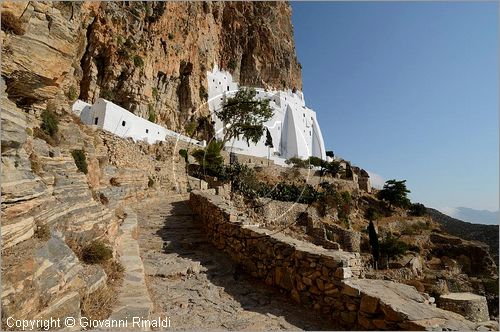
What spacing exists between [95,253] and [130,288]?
671 millimetres

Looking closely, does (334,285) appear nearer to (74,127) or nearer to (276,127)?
(74,127)

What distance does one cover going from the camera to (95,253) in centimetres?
398

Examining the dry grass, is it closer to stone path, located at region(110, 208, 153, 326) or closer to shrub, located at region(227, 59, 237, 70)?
stone path, located at region(110, 208, 153, 326)

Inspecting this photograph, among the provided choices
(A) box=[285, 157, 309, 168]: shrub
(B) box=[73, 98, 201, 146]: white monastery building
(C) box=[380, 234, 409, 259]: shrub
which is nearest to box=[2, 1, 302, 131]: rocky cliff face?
(B) box=[73, 98, 201, 146]: white monastery building

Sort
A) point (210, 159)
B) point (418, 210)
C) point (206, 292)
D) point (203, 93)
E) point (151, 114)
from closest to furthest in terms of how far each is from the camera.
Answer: point (206, 292) < point (210, 159) < point (151, 114) < point (203, 93) < point (418, 210)

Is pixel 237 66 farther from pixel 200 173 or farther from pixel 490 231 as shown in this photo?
pixel 490 231

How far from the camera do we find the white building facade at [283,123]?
4185 centimetres

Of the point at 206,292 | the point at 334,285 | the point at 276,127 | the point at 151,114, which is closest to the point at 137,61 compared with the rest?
the point at 151,114

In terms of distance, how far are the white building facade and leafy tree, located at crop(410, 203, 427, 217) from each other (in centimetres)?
1394

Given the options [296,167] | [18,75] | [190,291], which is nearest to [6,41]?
[18,75]

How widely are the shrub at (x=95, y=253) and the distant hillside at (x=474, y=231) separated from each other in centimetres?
3507

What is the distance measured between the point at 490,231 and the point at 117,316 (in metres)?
43.4

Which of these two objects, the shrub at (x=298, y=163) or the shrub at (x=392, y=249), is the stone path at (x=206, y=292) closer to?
the shrub at (x=392, y=249)

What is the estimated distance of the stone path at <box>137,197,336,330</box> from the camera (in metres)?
3.92
